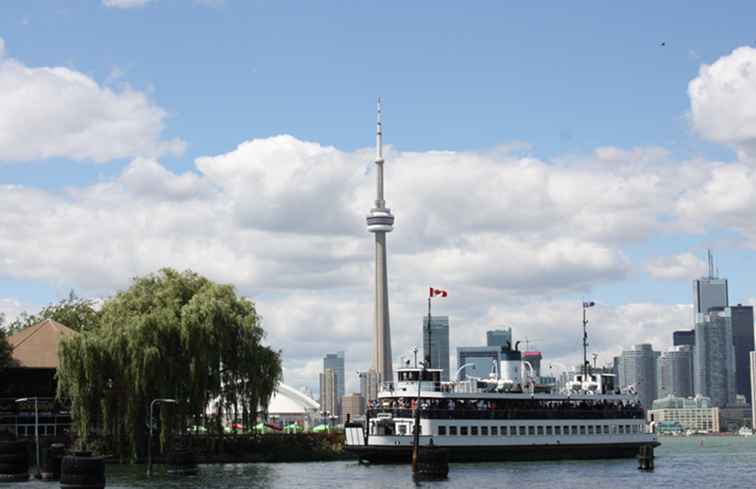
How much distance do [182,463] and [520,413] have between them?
104ft

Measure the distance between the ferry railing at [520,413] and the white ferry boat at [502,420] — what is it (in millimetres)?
72

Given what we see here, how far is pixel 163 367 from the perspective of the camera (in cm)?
7450

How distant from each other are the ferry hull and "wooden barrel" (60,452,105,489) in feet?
106

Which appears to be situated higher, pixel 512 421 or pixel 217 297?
pixel 217 297

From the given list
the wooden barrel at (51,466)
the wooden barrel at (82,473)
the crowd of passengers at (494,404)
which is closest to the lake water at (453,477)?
the wooden barrel at (51,466)

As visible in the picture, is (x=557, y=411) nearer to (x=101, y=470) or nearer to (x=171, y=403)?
(x=171, y=403)

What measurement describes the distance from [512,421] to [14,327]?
4975 cm

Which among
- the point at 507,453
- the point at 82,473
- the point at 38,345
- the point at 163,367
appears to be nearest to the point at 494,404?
the point at 507,453

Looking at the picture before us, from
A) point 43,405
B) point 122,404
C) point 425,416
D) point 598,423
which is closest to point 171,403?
point 122,404

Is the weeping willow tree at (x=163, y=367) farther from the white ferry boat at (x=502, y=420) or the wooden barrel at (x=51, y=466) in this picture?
the white ferry boat at (x=502, y=420)

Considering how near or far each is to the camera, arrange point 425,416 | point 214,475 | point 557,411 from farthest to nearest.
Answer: point 557,411 → point 425,416 → point 214,475

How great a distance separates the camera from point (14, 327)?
371 ft

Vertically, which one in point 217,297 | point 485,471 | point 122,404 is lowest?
point 485,471

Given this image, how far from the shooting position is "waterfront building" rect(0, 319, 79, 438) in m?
82.5
